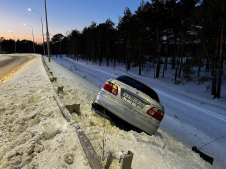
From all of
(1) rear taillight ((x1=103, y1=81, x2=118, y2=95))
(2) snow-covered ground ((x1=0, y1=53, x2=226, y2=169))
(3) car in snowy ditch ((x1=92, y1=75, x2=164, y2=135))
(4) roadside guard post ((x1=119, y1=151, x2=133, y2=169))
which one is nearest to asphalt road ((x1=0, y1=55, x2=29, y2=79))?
(2) snow-covered ground ((x1=0, y1=53, x2=226, y2=169))

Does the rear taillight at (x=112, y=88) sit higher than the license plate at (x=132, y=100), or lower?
higher

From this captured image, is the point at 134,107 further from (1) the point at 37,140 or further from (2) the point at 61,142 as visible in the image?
(1) the point at 37,140

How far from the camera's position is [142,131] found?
354 cm

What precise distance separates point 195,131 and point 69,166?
18.1 ft

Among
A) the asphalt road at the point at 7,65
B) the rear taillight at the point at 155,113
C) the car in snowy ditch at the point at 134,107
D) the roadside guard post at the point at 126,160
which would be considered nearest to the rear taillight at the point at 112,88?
the car in snowy ditch at the point at 134,107

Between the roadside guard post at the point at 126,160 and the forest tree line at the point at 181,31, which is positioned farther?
the forest tree line at the point at 181,31

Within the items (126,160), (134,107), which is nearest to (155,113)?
(134,107)

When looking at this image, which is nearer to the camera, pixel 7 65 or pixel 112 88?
pixel 112 88

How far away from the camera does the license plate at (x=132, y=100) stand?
11.5ft

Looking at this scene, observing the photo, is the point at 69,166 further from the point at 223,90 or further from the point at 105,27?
the point at 105,27

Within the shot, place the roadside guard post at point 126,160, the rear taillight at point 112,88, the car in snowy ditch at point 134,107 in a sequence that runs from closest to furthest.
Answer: the roadside guard post at point 126,160, the car in snowy ditch at point 134,107, the rear taillight at point 112,88

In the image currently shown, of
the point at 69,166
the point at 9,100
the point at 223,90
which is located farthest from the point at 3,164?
the point at 223,90

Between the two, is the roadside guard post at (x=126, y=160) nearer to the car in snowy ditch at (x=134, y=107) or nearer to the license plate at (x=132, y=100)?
the car in snowy ditch at (x=134, y=107)

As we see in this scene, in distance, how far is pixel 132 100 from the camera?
3.55 meters
